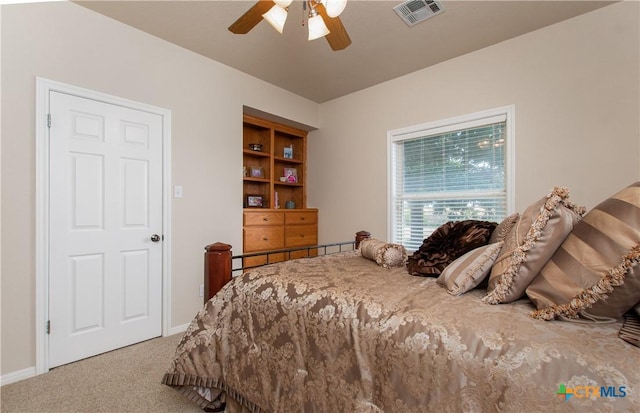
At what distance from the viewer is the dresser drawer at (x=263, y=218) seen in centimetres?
351

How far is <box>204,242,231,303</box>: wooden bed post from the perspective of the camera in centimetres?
174

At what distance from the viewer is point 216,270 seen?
68.5 inches

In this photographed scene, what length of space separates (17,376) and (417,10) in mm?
3936

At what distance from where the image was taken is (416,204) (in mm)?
3441

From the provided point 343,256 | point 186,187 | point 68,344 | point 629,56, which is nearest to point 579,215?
point 343,256

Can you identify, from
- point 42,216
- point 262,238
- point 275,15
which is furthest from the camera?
point 262,238

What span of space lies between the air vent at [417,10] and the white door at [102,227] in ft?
7.63

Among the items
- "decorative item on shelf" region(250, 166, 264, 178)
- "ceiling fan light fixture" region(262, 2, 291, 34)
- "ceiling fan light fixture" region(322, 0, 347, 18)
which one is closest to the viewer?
"ceiling fan light fixture" region(322, 0, 347, 18)

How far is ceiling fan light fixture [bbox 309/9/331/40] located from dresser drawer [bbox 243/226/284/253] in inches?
91.3

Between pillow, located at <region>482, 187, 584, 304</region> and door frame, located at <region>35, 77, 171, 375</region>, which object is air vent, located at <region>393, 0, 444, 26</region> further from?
door frame, located at <region>35, 77, 171, 375</region>

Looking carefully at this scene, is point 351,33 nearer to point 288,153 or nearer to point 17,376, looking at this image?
point 288,153

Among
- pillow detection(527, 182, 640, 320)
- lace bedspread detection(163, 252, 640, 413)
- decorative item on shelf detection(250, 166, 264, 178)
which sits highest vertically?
decorative item on shelf detection(250, 166, 264, 178)

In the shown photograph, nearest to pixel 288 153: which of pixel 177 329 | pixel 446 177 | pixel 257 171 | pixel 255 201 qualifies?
pixel 257 171

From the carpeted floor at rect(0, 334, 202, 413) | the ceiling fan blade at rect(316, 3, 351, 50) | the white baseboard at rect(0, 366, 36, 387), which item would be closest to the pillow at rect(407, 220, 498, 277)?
the ceiling fan blade at rect(316, 3, 351, 50)
